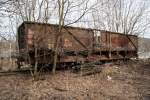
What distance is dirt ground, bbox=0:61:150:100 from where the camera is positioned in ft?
26.8

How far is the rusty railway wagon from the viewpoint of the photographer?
1241cm

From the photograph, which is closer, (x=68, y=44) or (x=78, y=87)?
(x=78, y=87)

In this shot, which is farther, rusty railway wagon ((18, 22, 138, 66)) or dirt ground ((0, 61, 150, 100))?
rusty railway wagon ((18, 22, 138, 66))

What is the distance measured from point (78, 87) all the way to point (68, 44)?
494 centimetres

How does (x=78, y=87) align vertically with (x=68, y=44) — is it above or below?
below

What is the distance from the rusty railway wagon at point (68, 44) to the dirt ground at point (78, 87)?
4.43 ft

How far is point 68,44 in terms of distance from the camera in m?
14.2

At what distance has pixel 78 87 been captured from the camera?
9.72 meters

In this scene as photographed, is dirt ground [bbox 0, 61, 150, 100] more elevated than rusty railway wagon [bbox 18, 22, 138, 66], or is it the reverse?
rusty railway wagon [bbox 18, 22, 138, 66]

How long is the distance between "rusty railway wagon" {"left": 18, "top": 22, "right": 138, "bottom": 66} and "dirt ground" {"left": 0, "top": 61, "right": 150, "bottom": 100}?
135cm

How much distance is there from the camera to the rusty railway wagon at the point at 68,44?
12.4 meters

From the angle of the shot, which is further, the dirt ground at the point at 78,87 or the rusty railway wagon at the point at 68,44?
the rusty railway wagon at the point at 68,44

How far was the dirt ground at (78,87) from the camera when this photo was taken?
321 inches

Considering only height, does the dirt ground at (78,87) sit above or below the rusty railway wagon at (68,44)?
below
